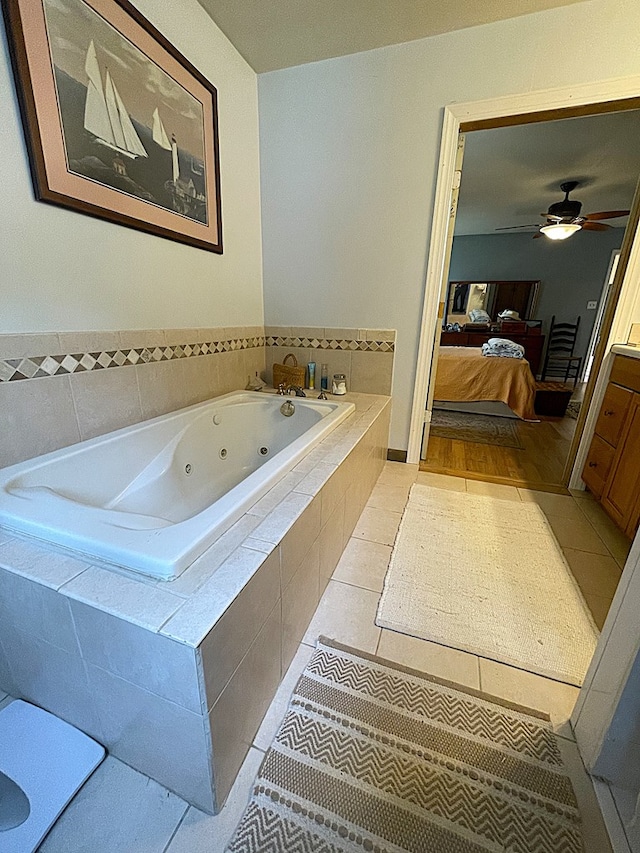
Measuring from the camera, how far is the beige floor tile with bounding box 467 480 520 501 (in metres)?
2.09

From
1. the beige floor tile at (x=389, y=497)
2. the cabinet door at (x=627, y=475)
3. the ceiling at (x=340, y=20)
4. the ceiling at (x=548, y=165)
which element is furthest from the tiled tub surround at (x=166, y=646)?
the ceiling at (x=548, y=165)

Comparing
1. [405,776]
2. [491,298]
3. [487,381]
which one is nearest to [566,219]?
[487,381]

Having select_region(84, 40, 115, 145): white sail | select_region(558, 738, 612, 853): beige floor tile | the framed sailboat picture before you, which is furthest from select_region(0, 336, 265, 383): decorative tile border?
select_region(558, 738, 612, 853): beige floor tile

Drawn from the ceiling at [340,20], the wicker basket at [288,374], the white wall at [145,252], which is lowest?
the wicker basket at [288,374]

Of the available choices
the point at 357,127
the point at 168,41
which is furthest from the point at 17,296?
the point at 357,127

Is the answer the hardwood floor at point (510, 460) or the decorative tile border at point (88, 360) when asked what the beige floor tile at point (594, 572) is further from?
the decorative tile border at point (88, 360)

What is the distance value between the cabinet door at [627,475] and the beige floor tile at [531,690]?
93 cm

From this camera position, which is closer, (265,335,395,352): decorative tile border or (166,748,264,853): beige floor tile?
(166,748,264,853): beige floor tile

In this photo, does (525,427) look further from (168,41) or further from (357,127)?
(168,41)

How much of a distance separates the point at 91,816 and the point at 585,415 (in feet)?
8.61

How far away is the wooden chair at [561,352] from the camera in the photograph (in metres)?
5.73

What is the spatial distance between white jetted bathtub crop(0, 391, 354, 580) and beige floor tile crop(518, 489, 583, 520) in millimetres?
1244

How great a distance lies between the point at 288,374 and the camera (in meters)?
2.43

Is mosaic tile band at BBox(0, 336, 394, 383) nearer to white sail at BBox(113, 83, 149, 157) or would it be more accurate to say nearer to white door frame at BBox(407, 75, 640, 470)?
white door frame at BBox(407, 75, 640, 470)
